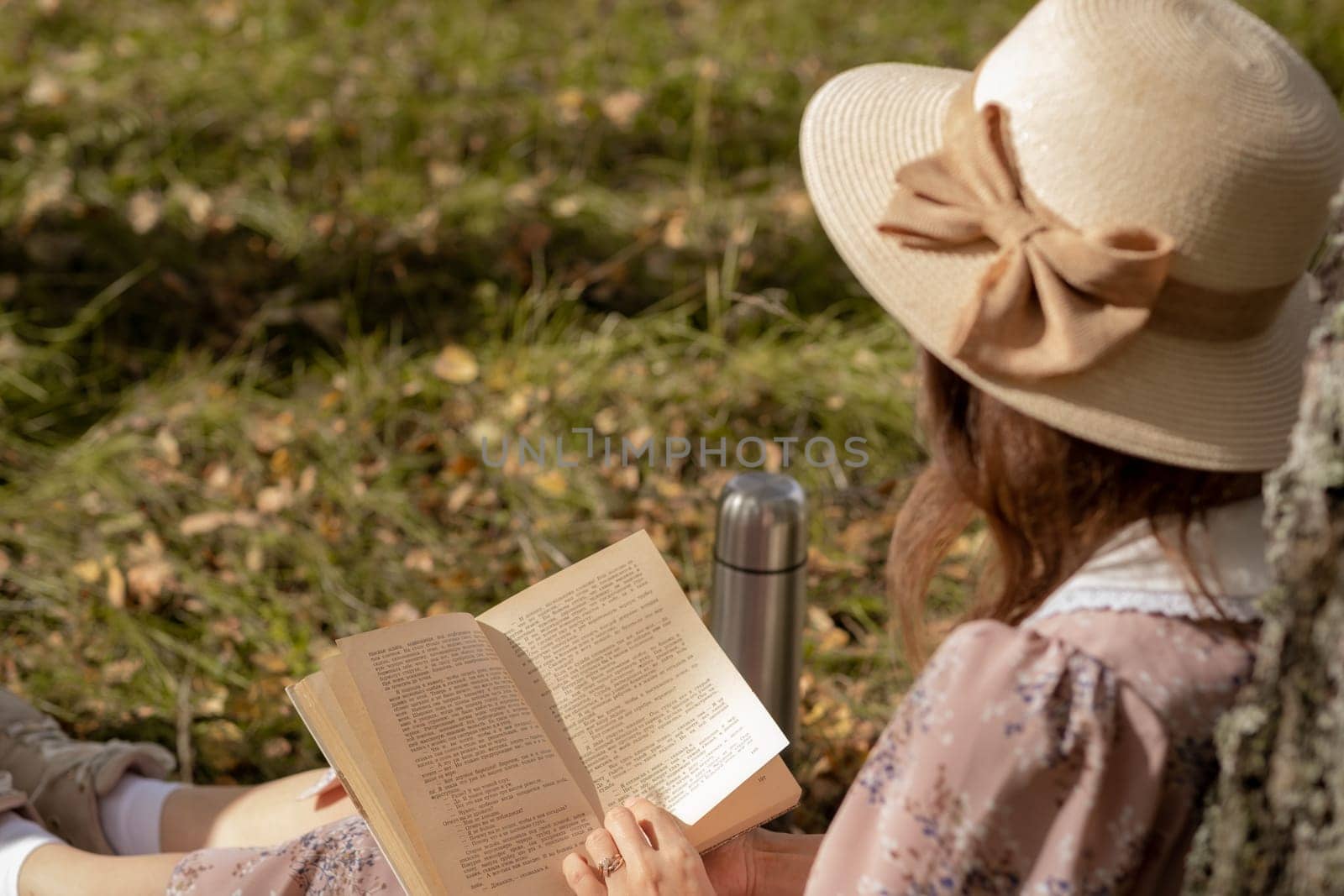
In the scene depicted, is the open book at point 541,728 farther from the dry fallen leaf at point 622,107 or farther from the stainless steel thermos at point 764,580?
the dry fallen leaf at point 622,107

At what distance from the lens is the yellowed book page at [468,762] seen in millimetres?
1521

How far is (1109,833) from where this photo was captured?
116 cm

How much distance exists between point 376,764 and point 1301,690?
3.19ft

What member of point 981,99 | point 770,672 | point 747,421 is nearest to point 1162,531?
point 981,99

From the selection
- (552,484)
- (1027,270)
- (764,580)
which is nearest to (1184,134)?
(1027,270)

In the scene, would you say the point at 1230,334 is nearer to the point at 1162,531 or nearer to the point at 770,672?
the point at 1162,531

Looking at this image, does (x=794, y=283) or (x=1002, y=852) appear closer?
(x=1002, y=852)

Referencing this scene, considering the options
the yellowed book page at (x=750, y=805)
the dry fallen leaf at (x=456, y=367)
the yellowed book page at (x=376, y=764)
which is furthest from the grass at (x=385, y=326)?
the yellowed book page at (x=376, y=764)

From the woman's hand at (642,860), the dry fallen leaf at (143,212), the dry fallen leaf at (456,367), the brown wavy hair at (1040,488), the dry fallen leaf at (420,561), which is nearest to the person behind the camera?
the brown wavy hair at (1040,488)

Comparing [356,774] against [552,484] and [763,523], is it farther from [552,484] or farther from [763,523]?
[552,484]

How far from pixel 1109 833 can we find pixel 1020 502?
35cm

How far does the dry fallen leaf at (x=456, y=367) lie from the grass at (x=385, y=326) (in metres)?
0.01

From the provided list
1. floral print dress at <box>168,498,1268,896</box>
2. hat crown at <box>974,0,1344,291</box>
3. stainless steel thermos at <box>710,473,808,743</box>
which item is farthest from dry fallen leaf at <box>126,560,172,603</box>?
hat crown at <box>974,0,1344,291</box>

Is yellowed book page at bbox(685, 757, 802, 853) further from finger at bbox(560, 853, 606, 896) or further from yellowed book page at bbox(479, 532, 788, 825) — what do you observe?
finger at bbox(560, 853, 606, 896)
